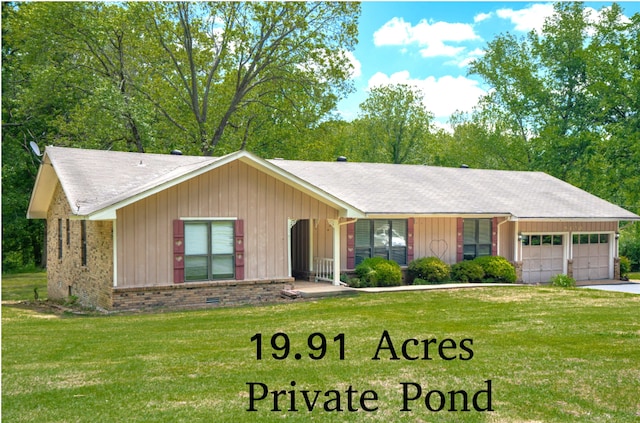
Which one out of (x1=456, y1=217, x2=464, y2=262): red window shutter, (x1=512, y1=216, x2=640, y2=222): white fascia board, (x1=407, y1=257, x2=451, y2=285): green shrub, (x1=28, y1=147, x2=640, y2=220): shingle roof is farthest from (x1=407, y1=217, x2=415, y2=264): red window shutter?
(x1=512, y1=216, x2=640, y2=222): white fascia board

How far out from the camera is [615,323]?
11.8 meters

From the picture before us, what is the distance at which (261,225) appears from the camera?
626 inches

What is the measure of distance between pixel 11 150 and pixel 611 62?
3134 centimetres

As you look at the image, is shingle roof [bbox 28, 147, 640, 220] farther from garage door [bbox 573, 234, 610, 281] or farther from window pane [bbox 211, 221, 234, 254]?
window pane [bbox 211, 221, 234, 254]

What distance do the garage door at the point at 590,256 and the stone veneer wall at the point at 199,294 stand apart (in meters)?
12.4

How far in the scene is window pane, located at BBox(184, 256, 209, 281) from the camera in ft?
49.0

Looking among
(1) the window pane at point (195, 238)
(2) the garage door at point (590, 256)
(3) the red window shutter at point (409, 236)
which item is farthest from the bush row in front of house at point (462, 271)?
(1) the window pane at point (195, 238)

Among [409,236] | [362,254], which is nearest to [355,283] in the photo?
[362,254]

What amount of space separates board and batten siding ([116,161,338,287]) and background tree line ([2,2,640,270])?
1303cm

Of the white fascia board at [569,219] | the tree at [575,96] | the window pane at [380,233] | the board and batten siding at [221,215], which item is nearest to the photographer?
the board and batten siding at [221,215]

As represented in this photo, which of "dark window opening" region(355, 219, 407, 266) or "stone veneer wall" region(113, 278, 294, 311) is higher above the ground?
"dark window opening" region(355, 219, 407, 266)

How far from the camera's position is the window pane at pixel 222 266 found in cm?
1533

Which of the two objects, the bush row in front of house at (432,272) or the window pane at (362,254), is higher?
the window pane at (362,254)

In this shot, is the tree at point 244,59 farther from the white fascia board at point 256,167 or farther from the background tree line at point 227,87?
the white fascia board at point 256,167
